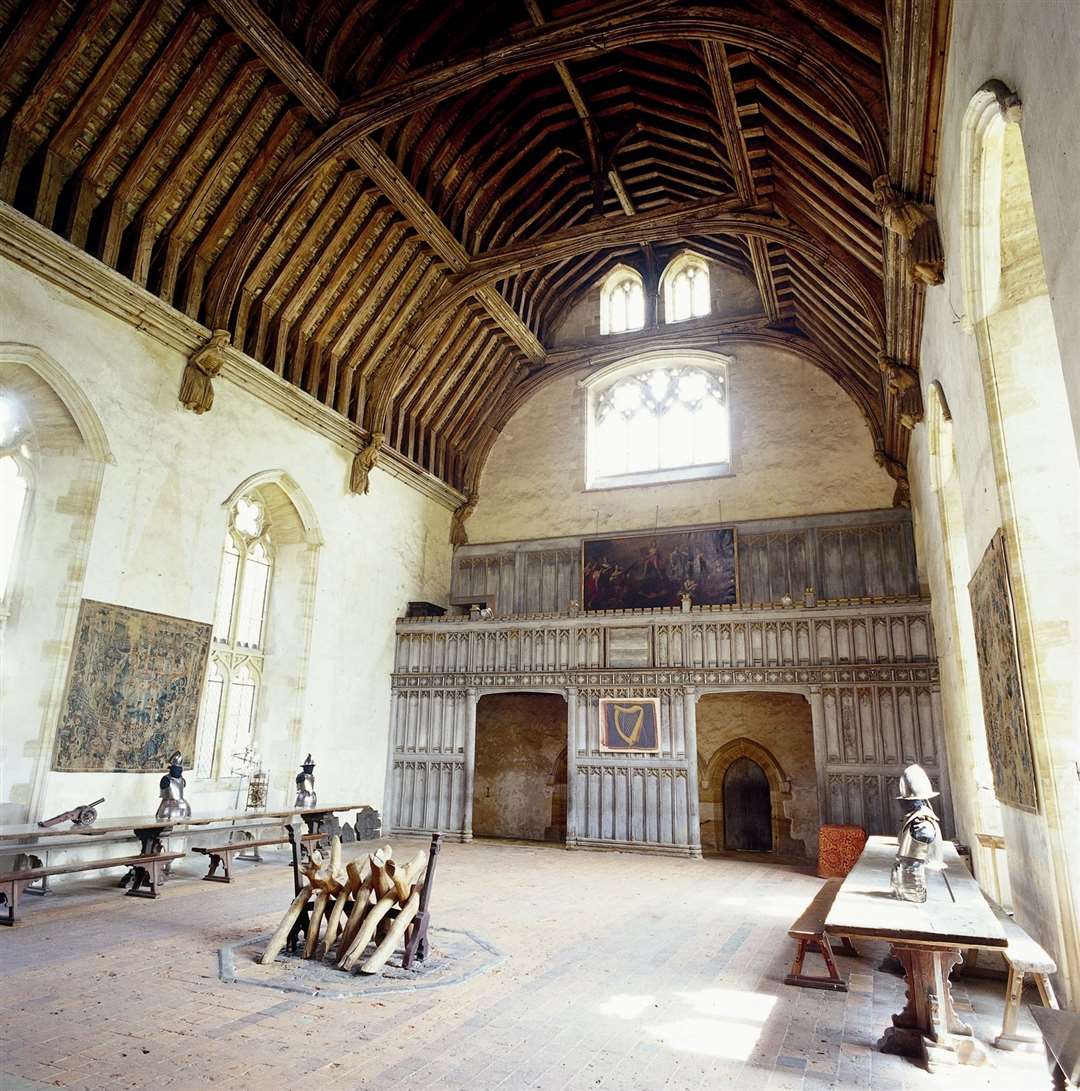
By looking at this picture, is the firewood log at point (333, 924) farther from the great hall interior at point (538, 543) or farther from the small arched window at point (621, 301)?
the small arched window at point (621, 301)

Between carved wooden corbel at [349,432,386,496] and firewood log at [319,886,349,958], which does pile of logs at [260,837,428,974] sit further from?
carved wooden corbel at [349,432,386,496]

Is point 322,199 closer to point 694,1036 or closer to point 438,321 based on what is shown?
point 438,321

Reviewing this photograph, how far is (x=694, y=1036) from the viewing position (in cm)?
373

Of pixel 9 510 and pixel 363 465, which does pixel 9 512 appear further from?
pixel 363 465

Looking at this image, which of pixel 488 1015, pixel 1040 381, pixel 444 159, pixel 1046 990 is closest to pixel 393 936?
pixel 488 1015

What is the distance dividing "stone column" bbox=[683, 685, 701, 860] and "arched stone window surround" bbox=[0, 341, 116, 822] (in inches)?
302

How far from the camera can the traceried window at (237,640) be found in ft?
33.5

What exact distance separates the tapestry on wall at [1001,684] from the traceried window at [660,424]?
8.45 m

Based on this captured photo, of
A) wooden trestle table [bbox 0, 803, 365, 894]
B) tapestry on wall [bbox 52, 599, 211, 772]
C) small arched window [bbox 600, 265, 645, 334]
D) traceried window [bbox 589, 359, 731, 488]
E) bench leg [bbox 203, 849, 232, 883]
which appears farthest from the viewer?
small arched window [bbox 600, 265, 645, 334]

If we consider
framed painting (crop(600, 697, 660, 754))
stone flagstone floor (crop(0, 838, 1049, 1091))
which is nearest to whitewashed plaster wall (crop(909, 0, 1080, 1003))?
stone flagstone floor (crop(0, 838, 1049, 1091))

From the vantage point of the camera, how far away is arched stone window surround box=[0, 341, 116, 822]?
7.59 metres

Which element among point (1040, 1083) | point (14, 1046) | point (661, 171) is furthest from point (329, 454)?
point (1040, 1083)

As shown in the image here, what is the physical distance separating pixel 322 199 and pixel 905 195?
733 centimetres

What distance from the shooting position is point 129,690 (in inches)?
334
